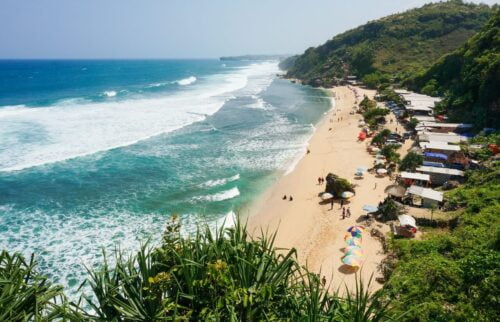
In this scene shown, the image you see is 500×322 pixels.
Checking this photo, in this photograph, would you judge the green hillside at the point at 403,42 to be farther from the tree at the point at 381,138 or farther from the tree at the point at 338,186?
the tree at the point at 338,186

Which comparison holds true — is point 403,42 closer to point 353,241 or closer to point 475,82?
point 475,82

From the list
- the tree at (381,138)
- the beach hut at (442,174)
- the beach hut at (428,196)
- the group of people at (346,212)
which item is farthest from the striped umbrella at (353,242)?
the tree at (381,138)

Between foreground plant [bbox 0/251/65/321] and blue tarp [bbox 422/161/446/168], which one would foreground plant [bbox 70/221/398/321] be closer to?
foreground plant [bbox 0/251/65/321]

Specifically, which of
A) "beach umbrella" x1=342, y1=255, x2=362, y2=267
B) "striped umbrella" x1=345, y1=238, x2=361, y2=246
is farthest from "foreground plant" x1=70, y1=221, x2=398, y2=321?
"striped umbrella" x1=345, y1=238, x2=361, y2=246

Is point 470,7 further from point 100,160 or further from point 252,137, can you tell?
point 100,160

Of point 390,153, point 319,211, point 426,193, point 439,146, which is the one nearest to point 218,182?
point 319,211

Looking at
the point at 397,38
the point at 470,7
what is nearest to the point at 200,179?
the point at 397,38
